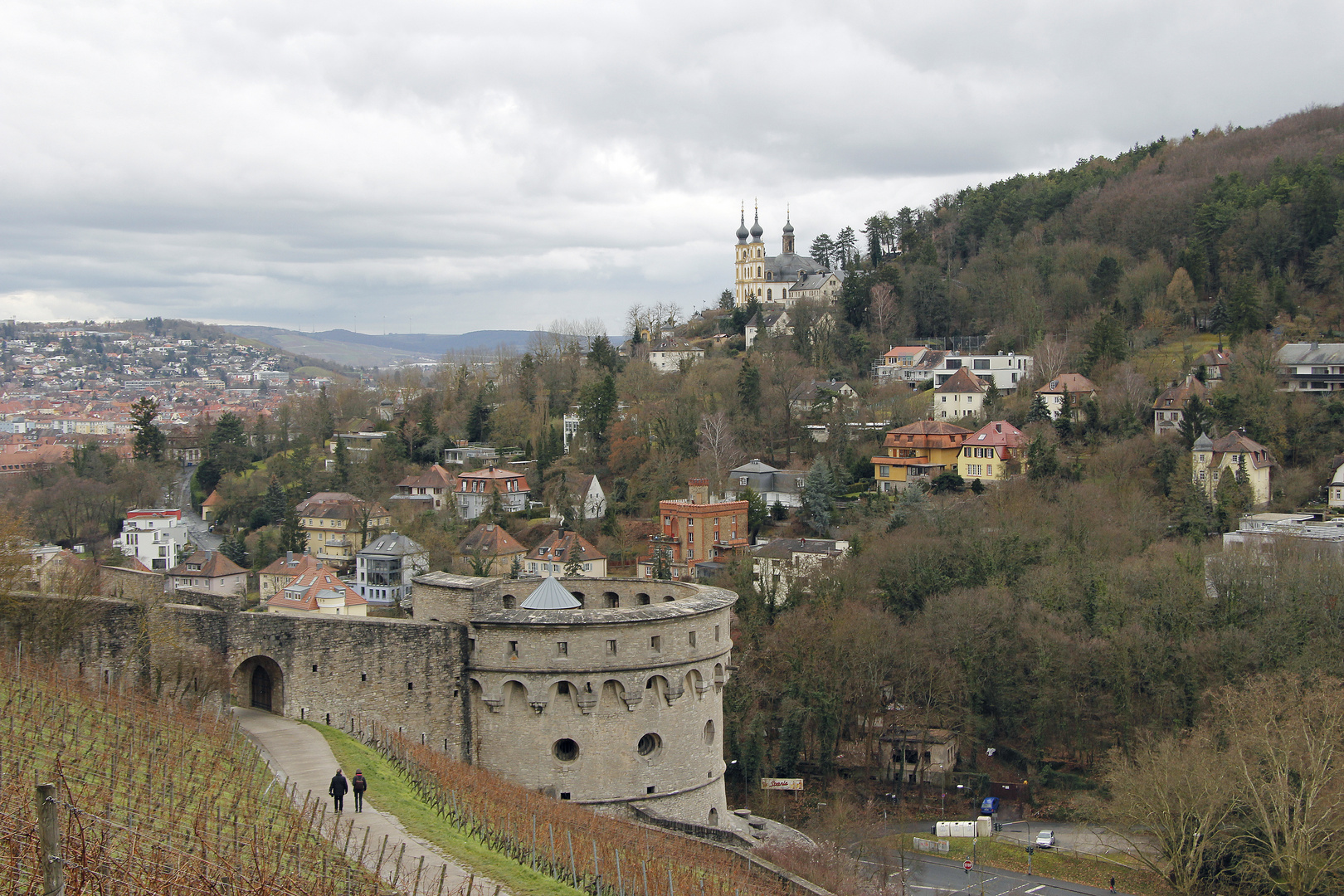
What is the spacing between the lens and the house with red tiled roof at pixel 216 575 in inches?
2450

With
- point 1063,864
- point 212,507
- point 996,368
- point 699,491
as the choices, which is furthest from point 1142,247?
point 212,507

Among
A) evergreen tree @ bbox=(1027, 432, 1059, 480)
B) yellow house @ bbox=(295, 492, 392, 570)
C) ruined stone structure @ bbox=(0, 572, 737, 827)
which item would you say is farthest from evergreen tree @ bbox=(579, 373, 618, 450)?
ruined stone structure @ bbox=(0, 572, 737, 827)

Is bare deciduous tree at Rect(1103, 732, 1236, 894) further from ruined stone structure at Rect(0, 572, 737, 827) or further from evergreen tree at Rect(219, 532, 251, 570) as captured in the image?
evergreen tree at Rect(219, 532, 251, 570)

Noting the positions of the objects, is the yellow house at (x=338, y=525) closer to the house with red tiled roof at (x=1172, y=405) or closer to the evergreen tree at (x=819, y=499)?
the evergreen tree at (x=819, y=499)

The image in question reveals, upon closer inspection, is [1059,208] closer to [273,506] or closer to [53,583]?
[273,506]

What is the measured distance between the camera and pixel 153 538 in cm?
7625

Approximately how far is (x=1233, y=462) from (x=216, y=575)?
51.1 meters

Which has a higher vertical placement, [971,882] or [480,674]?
[480,674]

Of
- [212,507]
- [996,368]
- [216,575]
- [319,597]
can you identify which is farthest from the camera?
[212,507]

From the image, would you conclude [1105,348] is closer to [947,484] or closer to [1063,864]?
[947,484]

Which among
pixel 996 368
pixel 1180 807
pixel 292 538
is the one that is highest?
pixel 996 368

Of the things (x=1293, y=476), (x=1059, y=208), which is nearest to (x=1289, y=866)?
(x=1293, y=476)

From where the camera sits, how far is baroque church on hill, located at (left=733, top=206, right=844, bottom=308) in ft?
386

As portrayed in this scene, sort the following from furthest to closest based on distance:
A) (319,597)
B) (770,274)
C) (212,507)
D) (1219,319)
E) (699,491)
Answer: (770,274)
(212,507)
(1219,319)
(699,491)
(319,597)
